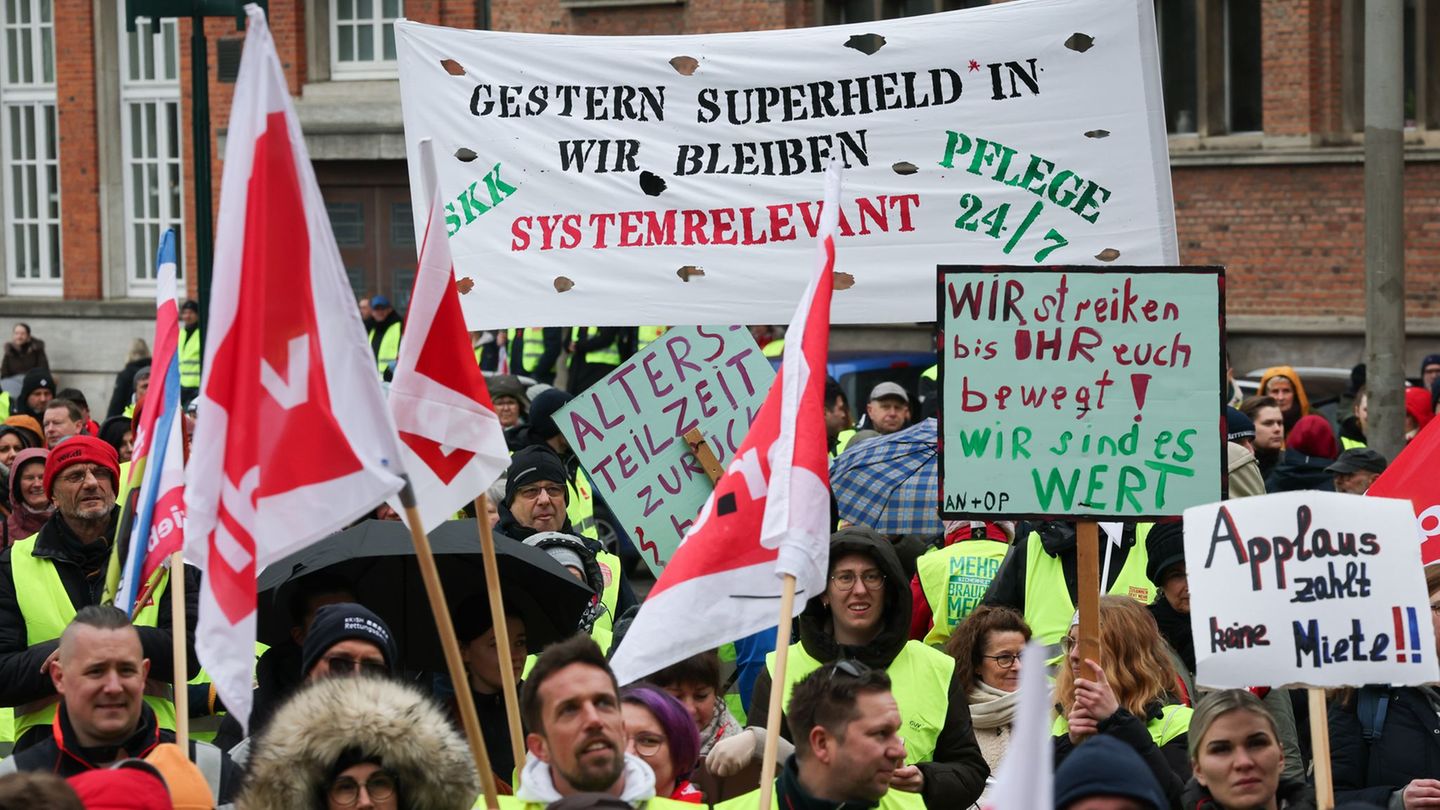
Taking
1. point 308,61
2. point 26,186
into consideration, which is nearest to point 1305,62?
point 308,61

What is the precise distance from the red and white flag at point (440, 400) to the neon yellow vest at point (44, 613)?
1.71 metres

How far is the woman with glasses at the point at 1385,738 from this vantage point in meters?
5.71

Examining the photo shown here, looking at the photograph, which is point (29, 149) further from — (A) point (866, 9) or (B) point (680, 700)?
(B) point (680, 700)

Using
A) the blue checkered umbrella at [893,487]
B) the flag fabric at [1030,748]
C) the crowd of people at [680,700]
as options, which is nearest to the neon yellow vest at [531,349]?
the crowd of people at [680,700]

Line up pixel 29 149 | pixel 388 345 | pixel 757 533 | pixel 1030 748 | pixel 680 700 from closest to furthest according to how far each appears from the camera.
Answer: pixel 1030 748 < pixel 757 533 < pixel 680 700 < pixel 388 345 < pixel 29 149

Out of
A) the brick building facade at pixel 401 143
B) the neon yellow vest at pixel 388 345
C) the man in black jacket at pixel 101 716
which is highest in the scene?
the brick building facade at pixel 401 143

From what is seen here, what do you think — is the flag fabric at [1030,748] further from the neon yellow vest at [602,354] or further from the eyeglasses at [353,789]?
the neon yellow vest at [602,354]

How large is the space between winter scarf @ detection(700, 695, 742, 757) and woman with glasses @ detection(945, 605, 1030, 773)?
82 cm

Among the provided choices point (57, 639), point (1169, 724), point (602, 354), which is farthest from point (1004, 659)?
point (602, 354)

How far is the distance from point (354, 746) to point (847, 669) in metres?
1.25

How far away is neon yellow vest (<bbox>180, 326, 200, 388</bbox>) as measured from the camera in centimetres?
1789

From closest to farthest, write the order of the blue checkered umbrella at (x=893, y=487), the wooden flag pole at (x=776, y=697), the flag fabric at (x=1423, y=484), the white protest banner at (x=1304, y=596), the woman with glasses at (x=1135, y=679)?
the wooden flag pole at (x=776, y=697)
the white protest banner at (x=1304, y=596)
the woman with glasses at (x=1135, y=679)
the flag fabric at (x=1423, y=484)
the blue checkered umbrella at (x=893, y=487)

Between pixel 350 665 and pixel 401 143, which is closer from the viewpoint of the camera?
pixel 350 665

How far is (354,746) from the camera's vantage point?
4500 millimetres
